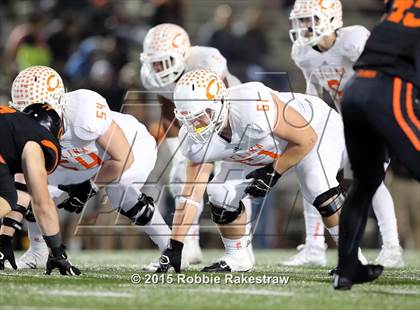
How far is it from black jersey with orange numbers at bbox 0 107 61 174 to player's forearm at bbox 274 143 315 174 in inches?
56.6

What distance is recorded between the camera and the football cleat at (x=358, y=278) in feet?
15.7

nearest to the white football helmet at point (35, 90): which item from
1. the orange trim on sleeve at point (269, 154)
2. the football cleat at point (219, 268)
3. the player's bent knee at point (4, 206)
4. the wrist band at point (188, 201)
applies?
the player's bent knee at point (4, 206)

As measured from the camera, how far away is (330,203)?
595cm

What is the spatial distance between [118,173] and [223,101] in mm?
932

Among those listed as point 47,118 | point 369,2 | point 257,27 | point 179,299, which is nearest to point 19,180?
point 47,118

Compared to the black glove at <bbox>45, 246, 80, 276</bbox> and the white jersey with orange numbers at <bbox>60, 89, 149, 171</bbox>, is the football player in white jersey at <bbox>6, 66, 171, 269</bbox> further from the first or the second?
the black glove at <bbox>45, 246, 80, 276</bbox>

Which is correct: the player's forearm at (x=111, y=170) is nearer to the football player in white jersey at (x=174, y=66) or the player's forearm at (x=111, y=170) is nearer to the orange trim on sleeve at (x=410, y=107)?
the football player in white jersey at (x=174, y=66)

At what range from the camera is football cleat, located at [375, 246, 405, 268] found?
6.75 metres

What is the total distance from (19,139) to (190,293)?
3.94ft

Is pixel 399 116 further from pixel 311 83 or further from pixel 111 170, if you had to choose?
pixel 311 83

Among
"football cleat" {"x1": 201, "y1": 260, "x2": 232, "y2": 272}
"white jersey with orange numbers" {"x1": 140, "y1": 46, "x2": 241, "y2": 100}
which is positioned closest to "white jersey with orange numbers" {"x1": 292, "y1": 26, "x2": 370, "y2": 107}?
"white jersey with orange numbers" {"x1": 140, "y1": 46, "x2": 241, "y2": 100}

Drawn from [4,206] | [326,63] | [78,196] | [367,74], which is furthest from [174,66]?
[367,74]

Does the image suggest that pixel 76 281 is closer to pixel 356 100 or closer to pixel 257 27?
pixel 356 100

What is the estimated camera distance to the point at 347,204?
4.80 m
